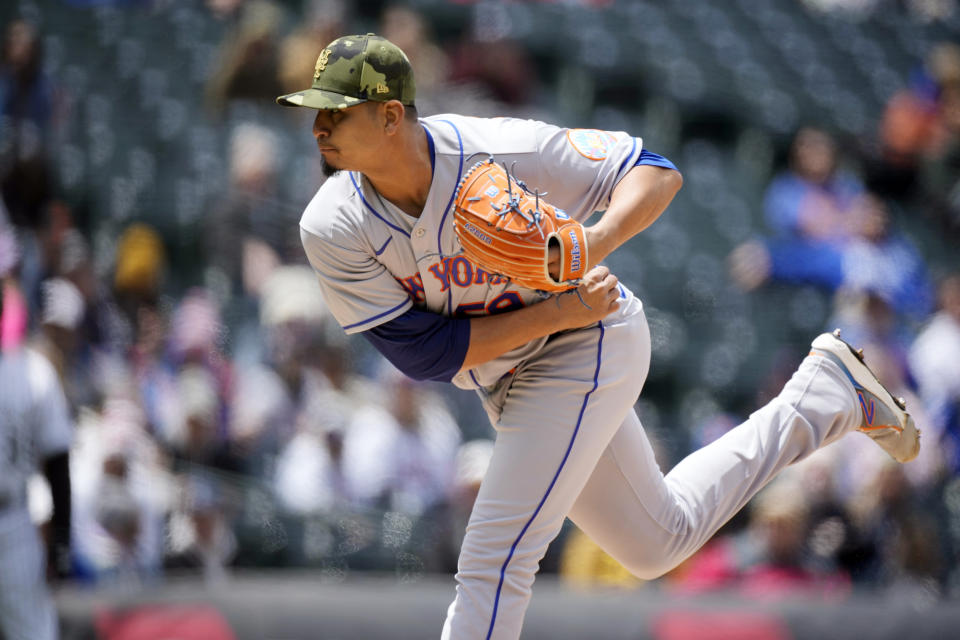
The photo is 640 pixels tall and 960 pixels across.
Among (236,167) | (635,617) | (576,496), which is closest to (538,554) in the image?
(576,496)

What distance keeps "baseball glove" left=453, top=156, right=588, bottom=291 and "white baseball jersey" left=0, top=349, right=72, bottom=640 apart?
7.23ft

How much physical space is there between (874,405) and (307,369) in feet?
11.0

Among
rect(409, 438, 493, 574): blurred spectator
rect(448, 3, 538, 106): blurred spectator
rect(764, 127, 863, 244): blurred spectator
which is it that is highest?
rect(448, 3, 538, 106): blurred spectator

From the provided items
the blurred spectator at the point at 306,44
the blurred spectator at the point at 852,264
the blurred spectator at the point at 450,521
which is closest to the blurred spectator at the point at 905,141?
the blurred spectator at the point at 852,264

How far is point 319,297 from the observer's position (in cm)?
619

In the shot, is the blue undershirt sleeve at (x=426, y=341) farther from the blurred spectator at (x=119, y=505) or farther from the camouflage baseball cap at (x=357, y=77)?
the blurred spectator at (x=119, y=505)

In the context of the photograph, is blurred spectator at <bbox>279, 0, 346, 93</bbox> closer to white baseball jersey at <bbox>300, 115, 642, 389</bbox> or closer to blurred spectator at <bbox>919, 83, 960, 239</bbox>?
blurred spectator at <bbox>919, 83, 960, 239</bbox>

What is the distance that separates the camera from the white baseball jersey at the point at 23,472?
3.95 metres

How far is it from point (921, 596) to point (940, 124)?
4.29 metres

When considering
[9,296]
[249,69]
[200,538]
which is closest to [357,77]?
[9,296]

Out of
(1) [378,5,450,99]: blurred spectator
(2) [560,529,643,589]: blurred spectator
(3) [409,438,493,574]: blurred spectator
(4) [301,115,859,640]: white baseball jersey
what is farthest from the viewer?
(1) [378,5,450,99]: blurred spectator

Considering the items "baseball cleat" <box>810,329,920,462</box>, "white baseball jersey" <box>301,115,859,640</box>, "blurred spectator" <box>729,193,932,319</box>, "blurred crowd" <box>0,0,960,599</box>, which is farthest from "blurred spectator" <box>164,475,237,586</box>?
"blurred spectator" <box>729,193,932,319</box>

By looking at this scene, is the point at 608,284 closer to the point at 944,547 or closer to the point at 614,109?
the point at 944,547

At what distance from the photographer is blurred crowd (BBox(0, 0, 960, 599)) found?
201 inches
